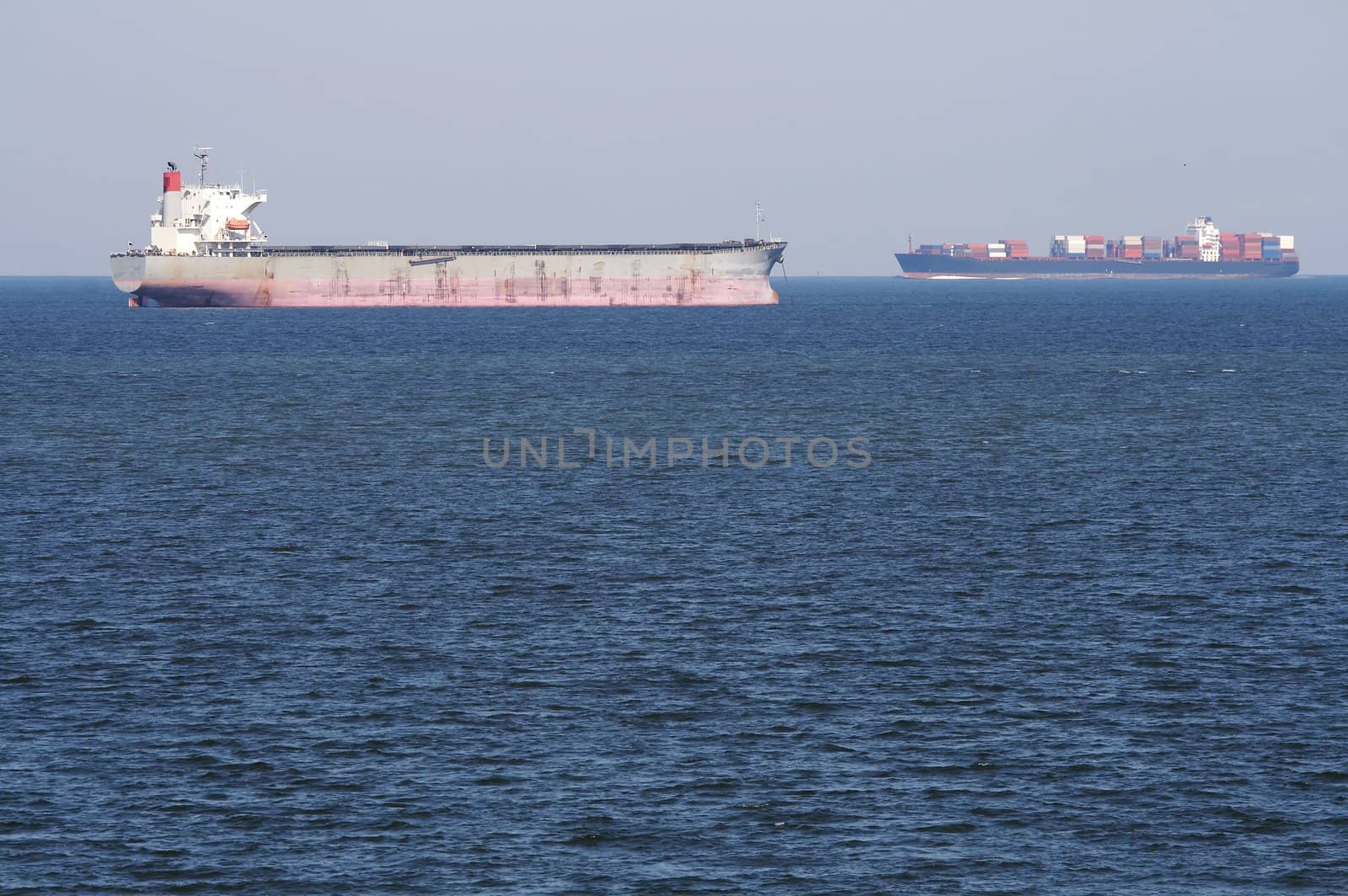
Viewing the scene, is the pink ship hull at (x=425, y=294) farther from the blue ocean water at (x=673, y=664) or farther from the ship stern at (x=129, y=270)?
the blue ocean water at (x=673, y=664)

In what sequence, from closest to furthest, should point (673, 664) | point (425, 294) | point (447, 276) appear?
point (673, 664) → point (447, 276) → point (425, 294)

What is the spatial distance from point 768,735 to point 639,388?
7508 cm

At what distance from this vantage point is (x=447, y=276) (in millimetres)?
181625

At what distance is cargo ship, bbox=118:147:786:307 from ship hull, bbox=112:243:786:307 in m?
0.10

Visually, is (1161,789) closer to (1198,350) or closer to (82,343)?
(1198,350)

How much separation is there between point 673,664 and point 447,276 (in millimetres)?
150932

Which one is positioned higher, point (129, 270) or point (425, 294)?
point (129, 270)

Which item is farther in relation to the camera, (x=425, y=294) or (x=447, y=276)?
(x=425, y=294)

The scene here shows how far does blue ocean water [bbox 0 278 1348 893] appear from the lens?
25.3 metres

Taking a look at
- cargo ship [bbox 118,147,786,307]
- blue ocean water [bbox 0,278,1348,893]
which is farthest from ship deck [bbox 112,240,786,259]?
blue ocean water [bbox 0,278,1348,893]

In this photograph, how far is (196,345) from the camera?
468 feet

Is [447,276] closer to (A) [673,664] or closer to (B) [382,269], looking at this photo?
(B) [382,269]

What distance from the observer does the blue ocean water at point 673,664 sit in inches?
997

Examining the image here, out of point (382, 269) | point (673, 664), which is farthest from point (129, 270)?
point (673, 664)
